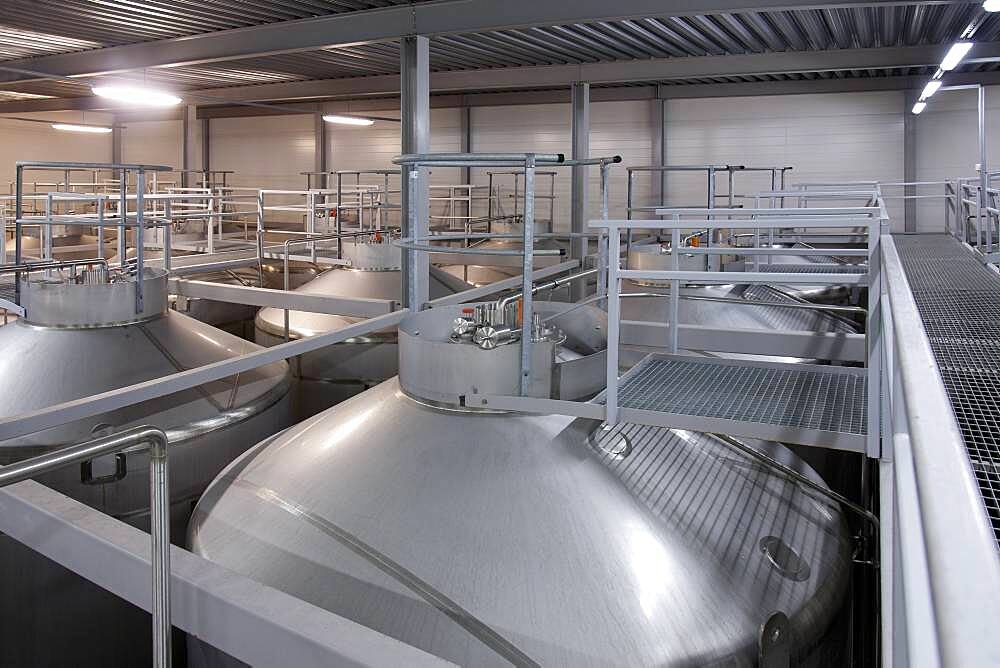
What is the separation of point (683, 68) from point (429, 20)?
13.3 ft

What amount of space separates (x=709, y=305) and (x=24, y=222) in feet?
13.5

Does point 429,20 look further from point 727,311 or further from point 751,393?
point 751,393

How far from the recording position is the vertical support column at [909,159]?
39.5 ft

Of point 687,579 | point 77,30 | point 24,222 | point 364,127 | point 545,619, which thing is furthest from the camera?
point 364,127

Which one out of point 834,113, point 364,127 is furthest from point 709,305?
point 364,127

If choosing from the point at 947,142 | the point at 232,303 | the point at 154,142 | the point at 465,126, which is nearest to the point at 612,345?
the point at 232,303

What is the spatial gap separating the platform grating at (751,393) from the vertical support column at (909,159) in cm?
Result: 993

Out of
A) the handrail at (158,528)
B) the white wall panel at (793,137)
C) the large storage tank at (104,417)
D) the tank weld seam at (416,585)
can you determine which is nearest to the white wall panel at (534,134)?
the white wall panel at (793,137)

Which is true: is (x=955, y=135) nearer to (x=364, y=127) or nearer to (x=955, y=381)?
(x=364, y=127)

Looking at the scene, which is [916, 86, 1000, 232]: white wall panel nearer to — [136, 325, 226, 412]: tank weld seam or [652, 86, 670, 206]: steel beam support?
[652, 86, 670, 206]: steel beam support

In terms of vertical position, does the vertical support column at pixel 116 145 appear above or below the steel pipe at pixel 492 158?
above

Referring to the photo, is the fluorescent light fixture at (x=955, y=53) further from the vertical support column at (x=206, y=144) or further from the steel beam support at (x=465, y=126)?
the vertical support column at (x=206, y=144)

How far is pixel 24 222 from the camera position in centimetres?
460

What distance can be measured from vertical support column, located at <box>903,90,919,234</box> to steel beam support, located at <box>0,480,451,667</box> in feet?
39.6
